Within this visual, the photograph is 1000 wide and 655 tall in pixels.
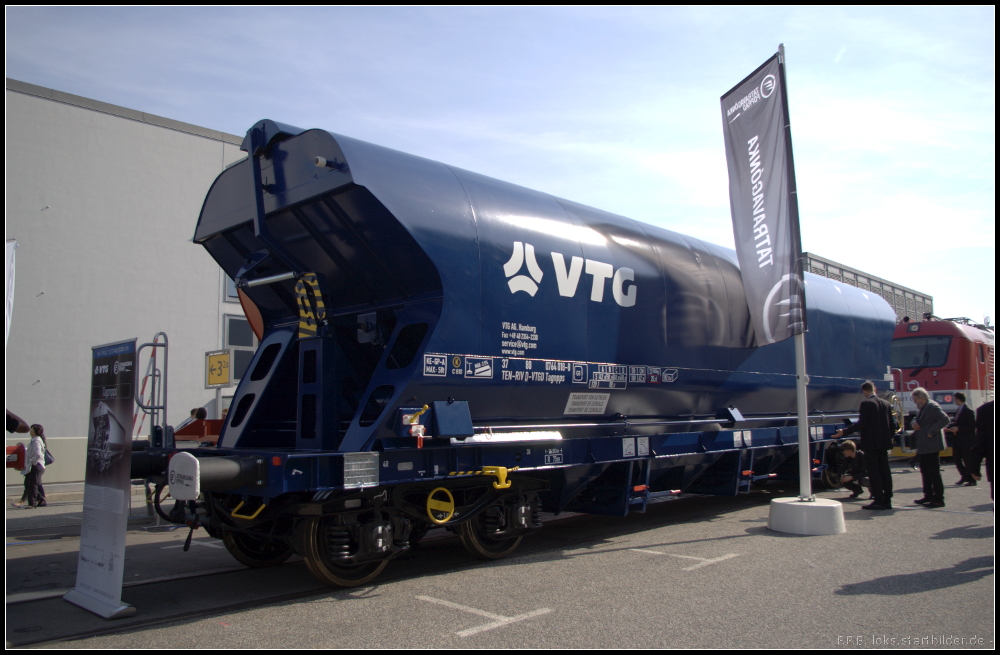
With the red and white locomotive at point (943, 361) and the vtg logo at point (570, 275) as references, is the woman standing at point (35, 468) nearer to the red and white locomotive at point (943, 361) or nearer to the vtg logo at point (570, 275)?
the vtg logo at point (570, 275)

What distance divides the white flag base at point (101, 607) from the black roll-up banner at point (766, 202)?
23.3 feet

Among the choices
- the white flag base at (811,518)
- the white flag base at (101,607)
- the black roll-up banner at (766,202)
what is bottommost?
the white flag base at (101,607)

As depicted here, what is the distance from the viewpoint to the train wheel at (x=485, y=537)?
643 cm

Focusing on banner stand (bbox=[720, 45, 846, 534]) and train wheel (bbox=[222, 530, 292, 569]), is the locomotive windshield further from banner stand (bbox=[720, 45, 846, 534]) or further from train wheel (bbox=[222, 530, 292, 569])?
train wheel (bbox=[222, 530, 292, 569])

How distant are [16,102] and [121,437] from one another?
14327 millimetres

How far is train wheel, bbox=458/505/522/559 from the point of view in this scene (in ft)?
21.1

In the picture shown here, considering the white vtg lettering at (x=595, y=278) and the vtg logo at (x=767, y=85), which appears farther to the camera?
the vtg logo at (x=767, y=85)

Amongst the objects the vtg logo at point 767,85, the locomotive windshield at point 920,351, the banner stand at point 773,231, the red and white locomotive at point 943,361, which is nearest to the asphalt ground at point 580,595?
the banner stand at point 773,231

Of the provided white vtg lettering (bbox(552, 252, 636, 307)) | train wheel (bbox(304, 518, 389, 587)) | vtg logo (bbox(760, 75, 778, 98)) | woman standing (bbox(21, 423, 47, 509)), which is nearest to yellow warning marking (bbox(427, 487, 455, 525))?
train wheel (bbox(304, 518, 389, 587))

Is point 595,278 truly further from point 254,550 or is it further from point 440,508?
point 254,550

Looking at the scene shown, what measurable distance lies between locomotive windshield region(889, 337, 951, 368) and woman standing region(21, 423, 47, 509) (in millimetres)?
19140

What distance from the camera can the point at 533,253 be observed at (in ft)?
21.9

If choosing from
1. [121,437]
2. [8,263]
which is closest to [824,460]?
[121,437]

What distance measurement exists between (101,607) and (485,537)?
10.5 feet
